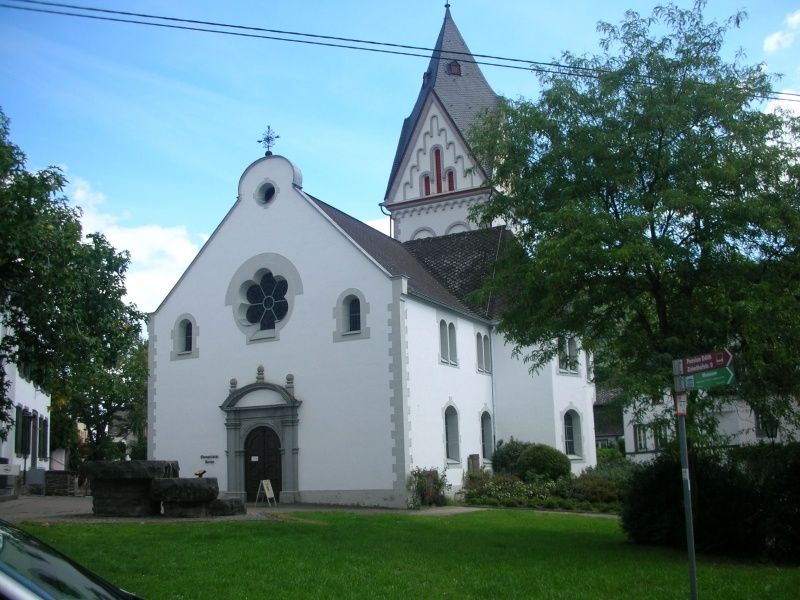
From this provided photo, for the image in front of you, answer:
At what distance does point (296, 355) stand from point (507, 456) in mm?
9056

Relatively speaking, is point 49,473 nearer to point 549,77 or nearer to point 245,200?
point 245,200

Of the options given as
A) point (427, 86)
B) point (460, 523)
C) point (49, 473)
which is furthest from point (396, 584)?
point (427, 86)

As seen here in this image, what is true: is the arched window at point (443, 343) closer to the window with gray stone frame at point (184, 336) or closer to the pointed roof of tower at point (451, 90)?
the window with gray stone frame at point (184, 336)

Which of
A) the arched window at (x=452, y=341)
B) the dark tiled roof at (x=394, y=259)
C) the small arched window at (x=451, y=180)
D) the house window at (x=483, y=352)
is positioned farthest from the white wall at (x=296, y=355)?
the small arched window at (x=451, y=180)

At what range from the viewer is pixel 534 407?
32.6 metres

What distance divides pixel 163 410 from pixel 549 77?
20155 mm

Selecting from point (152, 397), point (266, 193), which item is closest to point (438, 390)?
point (266, 193)

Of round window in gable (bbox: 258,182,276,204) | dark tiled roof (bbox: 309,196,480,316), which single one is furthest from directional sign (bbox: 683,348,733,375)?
round window in gable (bbox: 258,182,276,204)

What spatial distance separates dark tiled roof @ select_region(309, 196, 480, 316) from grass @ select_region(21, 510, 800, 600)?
501 inches

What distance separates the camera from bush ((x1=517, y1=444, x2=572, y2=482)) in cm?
3009

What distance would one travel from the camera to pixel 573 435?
1331 inches

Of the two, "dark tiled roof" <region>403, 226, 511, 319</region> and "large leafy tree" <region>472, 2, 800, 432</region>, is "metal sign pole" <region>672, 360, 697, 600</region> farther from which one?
"dark tiled roof" <region>403, 226, 511, 319</region>

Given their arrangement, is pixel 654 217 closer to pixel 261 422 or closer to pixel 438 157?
pixel 261 422

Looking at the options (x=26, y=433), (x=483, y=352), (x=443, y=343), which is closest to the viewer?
(x=443, y=343)
